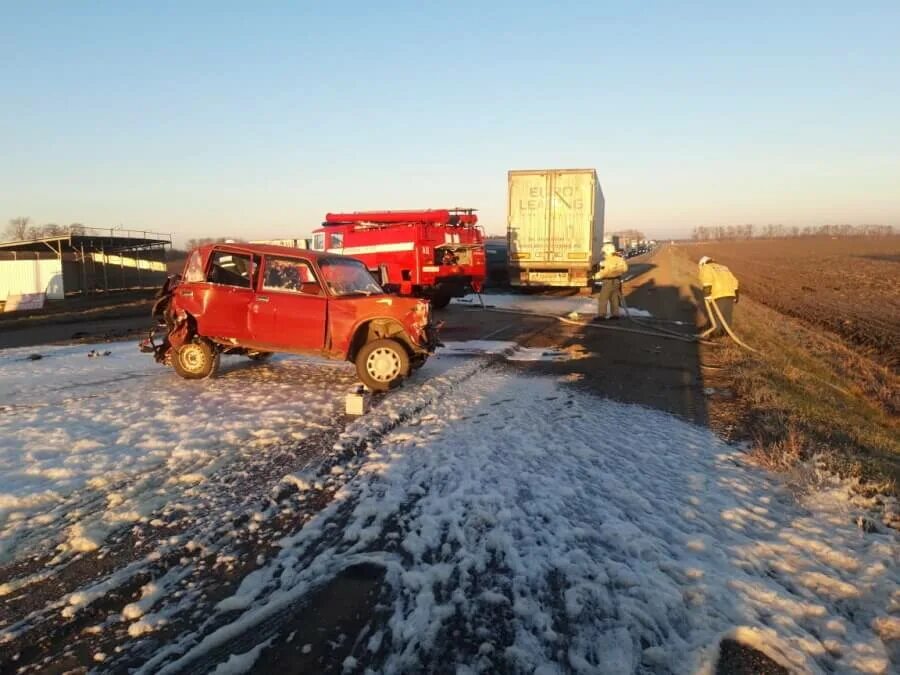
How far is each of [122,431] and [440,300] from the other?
532 inches

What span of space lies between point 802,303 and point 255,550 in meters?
23.0

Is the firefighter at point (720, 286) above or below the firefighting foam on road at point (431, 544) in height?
above

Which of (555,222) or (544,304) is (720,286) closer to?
(544,304)

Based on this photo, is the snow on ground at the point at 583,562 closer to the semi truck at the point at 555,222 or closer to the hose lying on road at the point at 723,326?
the hose lying on road at the point at 723,326

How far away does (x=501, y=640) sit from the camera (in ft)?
9.09

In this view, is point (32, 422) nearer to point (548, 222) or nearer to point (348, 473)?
point (348, 473)

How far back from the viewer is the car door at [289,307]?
7625 mm

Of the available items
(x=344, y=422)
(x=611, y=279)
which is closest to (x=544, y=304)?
(x=611, y=279)

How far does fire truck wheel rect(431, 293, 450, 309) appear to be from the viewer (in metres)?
18.3

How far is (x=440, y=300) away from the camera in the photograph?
61.5 feet

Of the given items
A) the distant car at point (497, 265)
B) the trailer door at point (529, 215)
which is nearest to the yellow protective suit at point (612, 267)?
the trailer door at point (529, 215)

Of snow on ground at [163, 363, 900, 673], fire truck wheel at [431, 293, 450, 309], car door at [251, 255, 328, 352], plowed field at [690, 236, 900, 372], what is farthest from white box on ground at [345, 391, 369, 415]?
fire truck wheel at [431, 293, 450, 309]

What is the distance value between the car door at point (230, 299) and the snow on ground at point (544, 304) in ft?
35.9

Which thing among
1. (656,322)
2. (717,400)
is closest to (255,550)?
(717,400)
